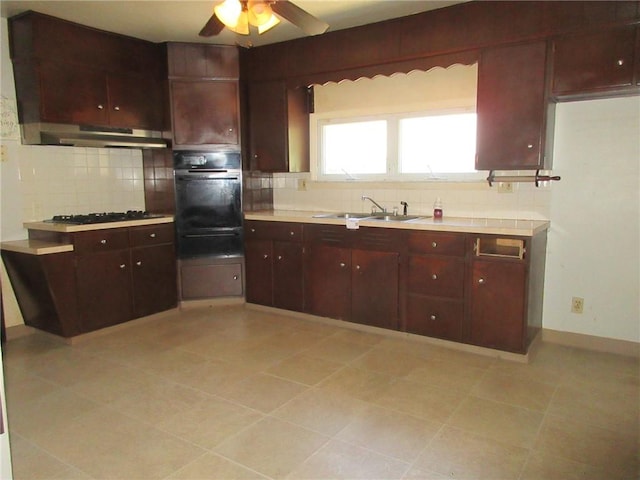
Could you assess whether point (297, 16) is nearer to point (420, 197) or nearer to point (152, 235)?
point (420, 197)

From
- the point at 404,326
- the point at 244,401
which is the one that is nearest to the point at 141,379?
the point at 244,401

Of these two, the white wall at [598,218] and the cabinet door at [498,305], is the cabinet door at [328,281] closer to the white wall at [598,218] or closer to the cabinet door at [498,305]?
the cabinet door at [498,305]

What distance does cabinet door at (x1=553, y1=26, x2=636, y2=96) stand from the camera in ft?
9.28

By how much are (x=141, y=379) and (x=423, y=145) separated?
2848 millimetres

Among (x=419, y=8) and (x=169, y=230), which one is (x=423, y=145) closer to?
(x=419, y=8)

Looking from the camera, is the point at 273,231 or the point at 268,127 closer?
the point at 273,231

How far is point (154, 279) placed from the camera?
4.15 metres

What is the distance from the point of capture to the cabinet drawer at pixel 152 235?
3.96m

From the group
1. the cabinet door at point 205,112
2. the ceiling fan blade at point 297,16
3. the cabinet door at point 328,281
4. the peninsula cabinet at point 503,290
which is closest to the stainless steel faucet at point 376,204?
the cabinet door at point 328,281

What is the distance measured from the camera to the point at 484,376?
293cm

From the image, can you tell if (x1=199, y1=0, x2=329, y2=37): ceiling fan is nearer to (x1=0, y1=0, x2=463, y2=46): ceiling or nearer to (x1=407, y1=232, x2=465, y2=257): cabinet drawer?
(x1=0, y1=0, x2=463, y2=46): ceiling

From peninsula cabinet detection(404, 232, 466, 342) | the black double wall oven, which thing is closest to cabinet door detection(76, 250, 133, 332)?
the black double wall oven

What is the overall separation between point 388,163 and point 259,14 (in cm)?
205

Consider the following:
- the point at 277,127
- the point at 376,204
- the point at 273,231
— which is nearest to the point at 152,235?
the point at 273,231
